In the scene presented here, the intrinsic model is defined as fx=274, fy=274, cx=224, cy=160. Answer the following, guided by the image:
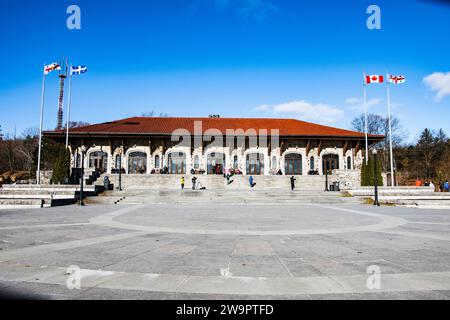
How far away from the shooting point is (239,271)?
12.3ft

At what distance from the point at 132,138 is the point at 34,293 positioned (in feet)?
102

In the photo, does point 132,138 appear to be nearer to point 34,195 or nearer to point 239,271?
point 34,195

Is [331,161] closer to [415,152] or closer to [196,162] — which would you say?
[196,162]

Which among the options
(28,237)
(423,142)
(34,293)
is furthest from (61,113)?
(423,142)

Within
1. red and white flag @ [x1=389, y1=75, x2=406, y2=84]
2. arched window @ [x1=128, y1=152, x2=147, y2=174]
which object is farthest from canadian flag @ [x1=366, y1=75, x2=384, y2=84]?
arched window @ [x1=128, y1=152, x2=147, y2=174]

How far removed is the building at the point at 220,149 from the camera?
32.2 m

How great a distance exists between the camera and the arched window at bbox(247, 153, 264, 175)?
33.4 metres

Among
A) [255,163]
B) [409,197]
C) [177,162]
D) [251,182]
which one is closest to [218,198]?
[251,182]

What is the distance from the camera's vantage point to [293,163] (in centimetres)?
3350

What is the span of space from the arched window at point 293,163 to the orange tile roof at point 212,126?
2.95 m

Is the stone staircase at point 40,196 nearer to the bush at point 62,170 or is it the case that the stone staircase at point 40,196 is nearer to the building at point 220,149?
the bush at point 62,170

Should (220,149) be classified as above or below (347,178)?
above

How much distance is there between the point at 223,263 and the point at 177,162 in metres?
29.4

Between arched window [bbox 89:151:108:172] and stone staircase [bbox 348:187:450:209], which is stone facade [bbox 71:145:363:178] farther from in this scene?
stone staircase [bbox 348:187:450:209]
